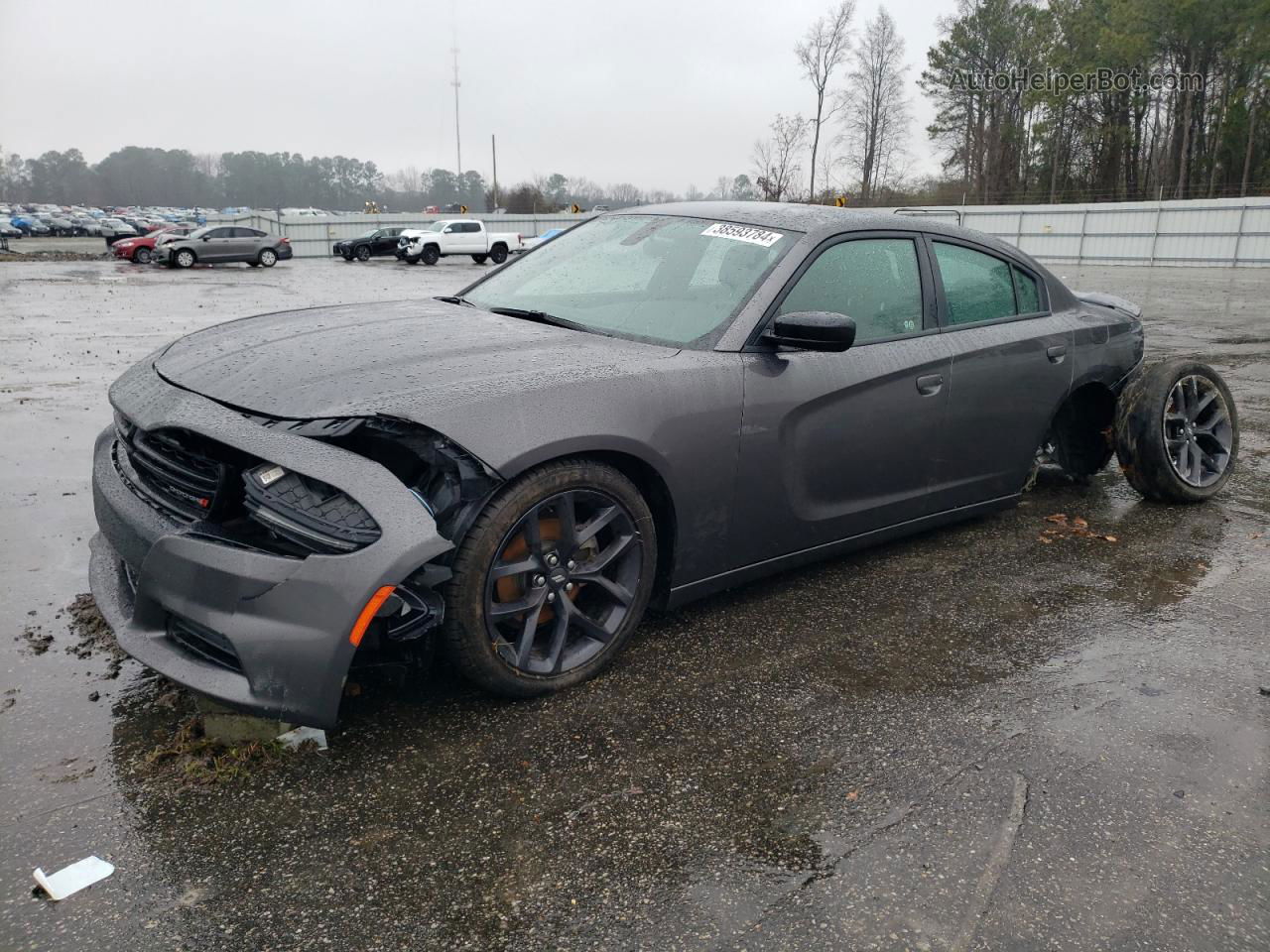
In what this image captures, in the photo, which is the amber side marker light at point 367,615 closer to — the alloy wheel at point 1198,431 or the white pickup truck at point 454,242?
the alloy wheel at point 1198,431

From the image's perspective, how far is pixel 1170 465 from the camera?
16.9 feet

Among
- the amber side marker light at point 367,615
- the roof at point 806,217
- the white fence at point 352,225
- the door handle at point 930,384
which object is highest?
the white fence at point 352,225

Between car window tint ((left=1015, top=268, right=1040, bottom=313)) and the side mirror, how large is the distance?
5.63 ft

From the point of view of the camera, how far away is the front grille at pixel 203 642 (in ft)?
8.32

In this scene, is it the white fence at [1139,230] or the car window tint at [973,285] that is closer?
the car window tint at [973,285]

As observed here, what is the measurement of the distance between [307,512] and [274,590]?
0.75ft

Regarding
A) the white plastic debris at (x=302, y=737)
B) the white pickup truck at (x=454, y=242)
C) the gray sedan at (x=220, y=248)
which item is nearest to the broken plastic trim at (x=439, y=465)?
the white plastic debris at (x=302, y=737)

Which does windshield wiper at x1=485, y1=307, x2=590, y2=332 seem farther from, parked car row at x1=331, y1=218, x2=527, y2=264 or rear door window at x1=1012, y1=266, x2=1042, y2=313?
parked car row at x1=331, y1=218, x2=527, y2=264

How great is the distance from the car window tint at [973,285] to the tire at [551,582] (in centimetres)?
198

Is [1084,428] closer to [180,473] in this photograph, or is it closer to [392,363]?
[392,363]

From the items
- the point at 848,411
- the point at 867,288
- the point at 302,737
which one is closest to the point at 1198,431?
the point at 867,288

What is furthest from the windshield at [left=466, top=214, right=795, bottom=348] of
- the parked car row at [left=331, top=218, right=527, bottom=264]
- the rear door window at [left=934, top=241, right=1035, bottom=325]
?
Answer: the parked car row at [left=331, top=218, right=527, bottom=264]

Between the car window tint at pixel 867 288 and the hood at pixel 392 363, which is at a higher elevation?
the car window tint at pixel 867 288

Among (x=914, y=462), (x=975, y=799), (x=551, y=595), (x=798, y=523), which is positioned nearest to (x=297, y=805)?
(x=551, y=595)
